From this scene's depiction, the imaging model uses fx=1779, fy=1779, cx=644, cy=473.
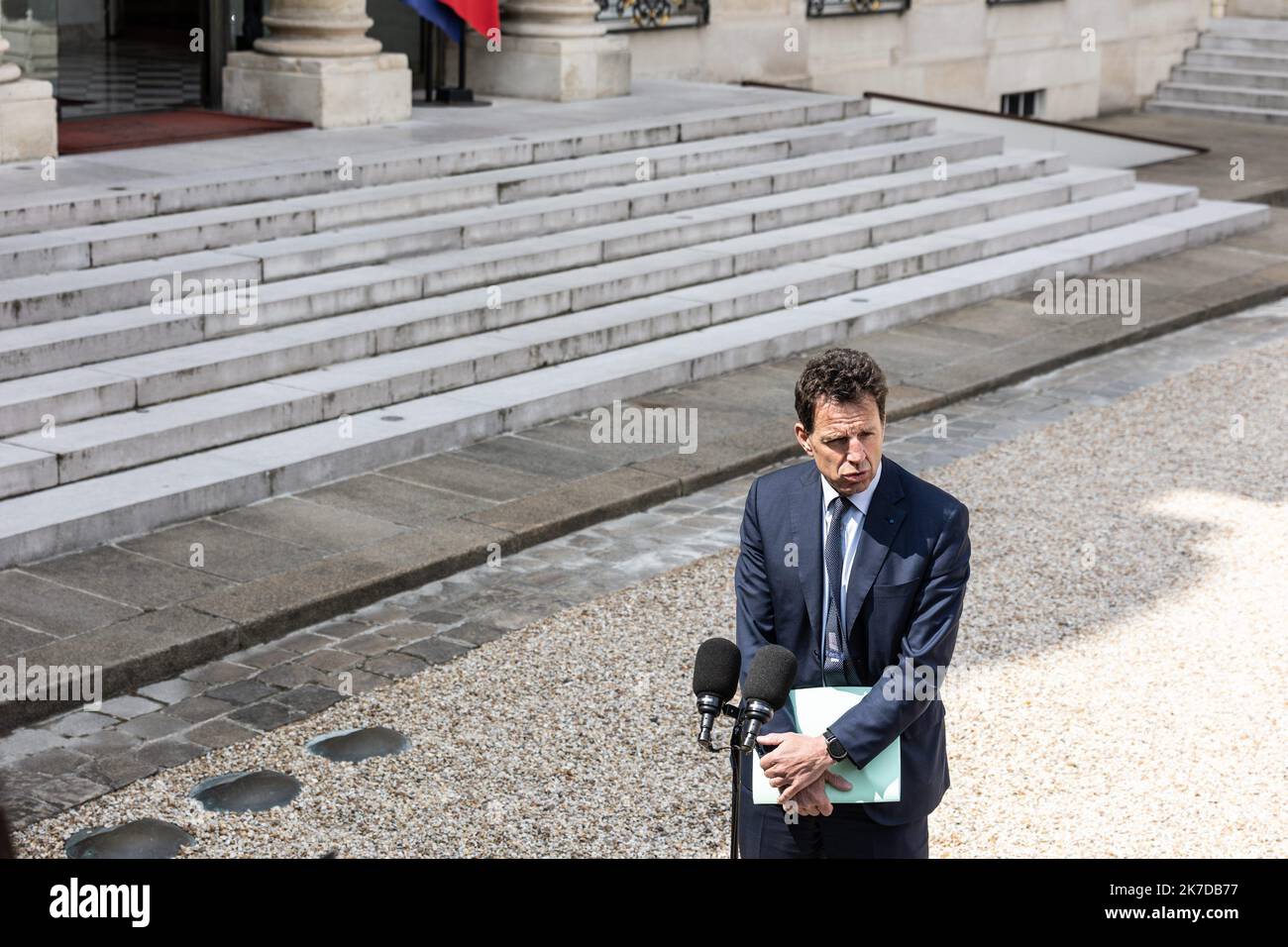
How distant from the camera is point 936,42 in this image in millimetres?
21609

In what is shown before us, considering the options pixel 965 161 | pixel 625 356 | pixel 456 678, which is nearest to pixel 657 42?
pixel 965 161

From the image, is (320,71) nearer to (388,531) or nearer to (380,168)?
(380,168)

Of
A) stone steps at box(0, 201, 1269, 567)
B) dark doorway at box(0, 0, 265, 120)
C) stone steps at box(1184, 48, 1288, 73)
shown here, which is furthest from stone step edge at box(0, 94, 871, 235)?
stone steps at box(1184, 48, 1288, 73)

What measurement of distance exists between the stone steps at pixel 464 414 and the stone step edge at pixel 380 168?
2.28 meters

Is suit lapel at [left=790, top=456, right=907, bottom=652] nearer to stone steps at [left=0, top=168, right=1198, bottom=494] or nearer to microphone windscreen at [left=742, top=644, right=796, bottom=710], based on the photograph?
microphone windscreen at [left=742, top=644, right=796, bottom=710]

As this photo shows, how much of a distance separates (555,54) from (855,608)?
12728mm

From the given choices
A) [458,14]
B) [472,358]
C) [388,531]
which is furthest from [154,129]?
[388,531]

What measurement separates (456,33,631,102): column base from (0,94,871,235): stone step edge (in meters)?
1.34

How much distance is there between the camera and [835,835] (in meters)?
4.00

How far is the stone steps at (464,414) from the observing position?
26.5ft

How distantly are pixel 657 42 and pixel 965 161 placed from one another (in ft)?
11.6

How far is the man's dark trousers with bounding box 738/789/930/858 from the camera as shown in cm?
399

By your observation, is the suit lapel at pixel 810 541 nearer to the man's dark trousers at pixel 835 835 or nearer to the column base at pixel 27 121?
the man's dark trousers at pixel 835 835
